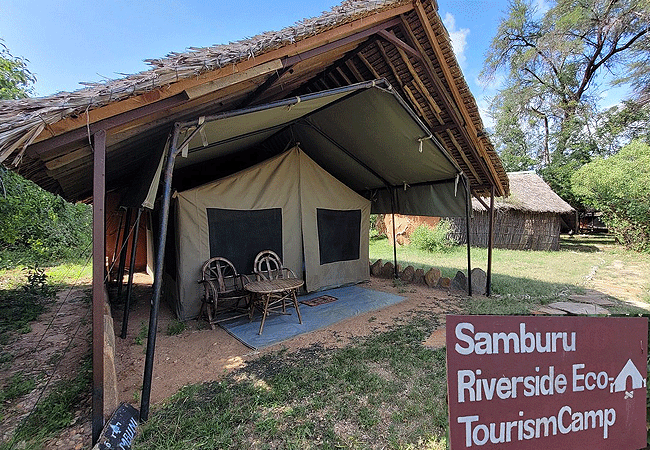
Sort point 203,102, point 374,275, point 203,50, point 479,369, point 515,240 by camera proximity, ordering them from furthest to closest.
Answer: point 515,240, point 374,275, point 203,102, point 203,50, point 479,369

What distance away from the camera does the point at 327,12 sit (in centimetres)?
237

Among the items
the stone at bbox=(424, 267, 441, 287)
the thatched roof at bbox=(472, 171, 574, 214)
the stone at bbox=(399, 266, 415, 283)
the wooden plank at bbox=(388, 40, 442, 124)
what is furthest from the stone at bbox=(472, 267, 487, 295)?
the thatched roof at bbox=(472, 171, 574, 214)

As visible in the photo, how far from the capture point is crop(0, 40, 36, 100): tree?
4207mm

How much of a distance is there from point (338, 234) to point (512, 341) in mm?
4668

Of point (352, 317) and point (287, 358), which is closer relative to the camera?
point (287, 358)

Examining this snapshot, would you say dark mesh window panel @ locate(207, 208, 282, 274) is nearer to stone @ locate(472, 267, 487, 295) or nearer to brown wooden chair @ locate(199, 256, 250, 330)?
brown wooden chair @ locate(199, 256, 250, 330)

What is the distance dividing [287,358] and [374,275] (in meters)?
4.37

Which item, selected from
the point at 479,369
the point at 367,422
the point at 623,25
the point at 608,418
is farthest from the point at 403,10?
the point at 623,25

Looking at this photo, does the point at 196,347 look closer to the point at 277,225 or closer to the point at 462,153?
the point at 277,225

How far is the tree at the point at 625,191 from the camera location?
9898 millimetres

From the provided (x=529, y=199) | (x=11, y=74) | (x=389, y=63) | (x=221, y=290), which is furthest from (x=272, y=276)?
(x=529, y=199)

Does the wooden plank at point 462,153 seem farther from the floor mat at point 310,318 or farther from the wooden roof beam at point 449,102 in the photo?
the floor mat at point 310,318

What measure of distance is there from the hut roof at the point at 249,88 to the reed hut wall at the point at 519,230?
828 centimetres

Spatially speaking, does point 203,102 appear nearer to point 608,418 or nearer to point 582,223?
point 608,418
